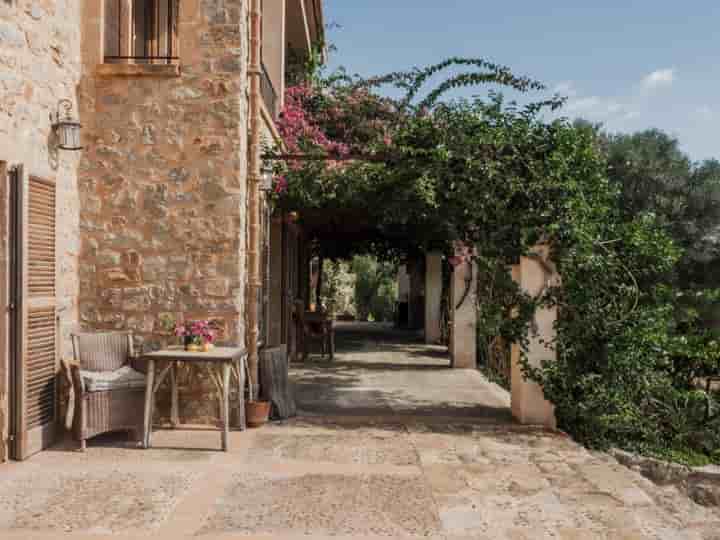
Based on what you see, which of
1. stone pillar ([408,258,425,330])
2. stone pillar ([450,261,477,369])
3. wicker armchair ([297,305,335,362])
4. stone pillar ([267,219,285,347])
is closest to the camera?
stone pillar ([267,219,285,347])

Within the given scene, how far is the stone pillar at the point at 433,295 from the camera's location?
13.1 metres

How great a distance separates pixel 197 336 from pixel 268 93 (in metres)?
3.97

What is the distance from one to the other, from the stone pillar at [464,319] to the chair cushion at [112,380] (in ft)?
18.7

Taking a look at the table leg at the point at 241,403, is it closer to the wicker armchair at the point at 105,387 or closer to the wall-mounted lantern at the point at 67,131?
the wicker armchair at the point at 105,387

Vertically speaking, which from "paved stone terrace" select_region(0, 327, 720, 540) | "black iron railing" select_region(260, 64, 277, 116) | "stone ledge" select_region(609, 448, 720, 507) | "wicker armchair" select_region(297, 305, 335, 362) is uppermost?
"black iron railing" select_region(260, 64, 277, 116)

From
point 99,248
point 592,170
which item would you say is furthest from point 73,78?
point 592,170

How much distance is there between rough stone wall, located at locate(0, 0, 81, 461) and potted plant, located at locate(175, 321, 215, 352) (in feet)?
3.11

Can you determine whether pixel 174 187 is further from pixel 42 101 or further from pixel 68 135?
pixel 42 101

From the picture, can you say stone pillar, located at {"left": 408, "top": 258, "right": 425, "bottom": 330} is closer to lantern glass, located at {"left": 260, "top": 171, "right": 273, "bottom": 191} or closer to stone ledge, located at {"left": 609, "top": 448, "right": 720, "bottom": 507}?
lantern glass, located at {"left": 260, "top": 171, "right": 273, "bottom": 191}

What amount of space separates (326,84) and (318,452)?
25.6 feet

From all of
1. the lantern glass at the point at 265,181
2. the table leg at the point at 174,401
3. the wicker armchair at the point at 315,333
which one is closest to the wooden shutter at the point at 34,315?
the table leg at the point at 174,401

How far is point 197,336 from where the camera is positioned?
18.3ft

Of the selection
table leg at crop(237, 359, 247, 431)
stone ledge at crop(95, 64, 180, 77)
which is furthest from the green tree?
stone ledge at crop(95, 64, 180, 77)

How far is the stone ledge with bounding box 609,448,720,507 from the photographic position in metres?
5.42
